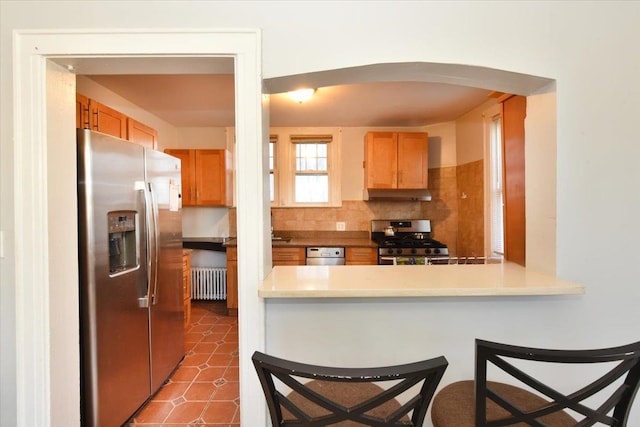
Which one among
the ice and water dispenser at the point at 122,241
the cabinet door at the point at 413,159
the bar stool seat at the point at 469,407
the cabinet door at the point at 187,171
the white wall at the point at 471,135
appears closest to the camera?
the bar stool seat at the point at 469,407

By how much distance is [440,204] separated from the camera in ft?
12.7

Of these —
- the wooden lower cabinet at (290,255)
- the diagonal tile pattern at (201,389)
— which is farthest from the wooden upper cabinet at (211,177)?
the diagonal tile pattern at (201,389)

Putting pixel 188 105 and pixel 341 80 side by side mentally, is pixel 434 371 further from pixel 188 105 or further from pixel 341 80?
pixel 188 105

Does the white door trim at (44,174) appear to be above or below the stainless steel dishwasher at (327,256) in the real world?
above

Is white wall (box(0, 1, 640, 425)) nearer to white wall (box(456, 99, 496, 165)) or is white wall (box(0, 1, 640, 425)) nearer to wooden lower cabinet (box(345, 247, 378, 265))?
white wall (box(456, 99, 496, 165))

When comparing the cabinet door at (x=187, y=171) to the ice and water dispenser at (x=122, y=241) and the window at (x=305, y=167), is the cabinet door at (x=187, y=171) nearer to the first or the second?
the window at (x=305, y=167)

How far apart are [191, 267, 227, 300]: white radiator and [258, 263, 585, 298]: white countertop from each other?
9.60ft

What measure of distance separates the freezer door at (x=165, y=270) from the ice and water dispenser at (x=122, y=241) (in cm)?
14

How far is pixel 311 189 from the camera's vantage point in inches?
163

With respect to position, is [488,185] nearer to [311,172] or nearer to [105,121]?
[311,172]

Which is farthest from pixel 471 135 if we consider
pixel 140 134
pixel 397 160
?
pixel 140 134

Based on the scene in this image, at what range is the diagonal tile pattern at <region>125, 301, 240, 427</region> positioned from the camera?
186 centimetres

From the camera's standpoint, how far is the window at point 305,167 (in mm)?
4047

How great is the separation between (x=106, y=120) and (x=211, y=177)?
1680mm
